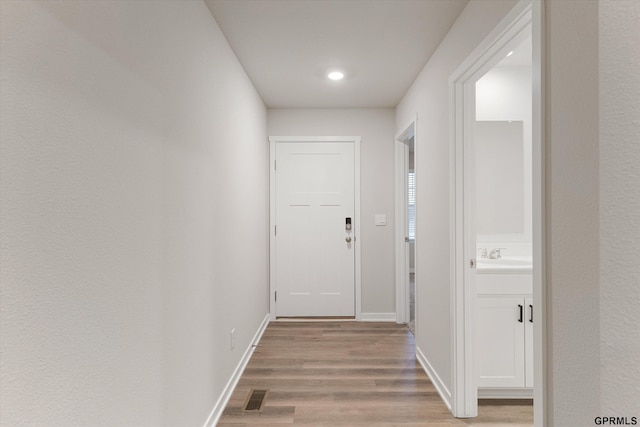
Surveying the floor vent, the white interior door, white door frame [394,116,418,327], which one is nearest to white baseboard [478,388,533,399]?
the floor vent

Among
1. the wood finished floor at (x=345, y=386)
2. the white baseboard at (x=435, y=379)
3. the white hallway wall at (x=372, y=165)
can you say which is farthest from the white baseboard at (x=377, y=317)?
the white baseboard at (x=435, y=379)

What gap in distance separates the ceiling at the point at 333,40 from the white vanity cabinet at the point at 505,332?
1716mm

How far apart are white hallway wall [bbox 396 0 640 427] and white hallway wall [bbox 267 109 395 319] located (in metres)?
2.82

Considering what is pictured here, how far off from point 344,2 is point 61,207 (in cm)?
181

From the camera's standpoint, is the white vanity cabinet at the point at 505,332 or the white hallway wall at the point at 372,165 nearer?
the white vanity cabinet at the point at 505,332

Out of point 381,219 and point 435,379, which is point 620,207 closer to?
point 435,379

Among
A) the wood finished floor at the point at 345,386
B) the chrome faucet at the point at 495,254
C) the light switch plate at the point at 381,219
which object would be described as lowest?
the wood finished floor at the point at 345,386

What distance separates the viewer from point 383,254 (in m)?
4.07

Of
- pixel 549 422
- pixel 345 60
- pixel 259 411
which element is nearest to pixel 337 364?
pixel 259 411

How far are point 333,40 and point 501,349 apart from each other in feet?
7.76

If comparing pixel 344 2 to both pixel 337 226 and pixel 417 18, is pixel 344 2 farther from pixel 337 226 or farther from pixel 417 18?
pixel 337 226

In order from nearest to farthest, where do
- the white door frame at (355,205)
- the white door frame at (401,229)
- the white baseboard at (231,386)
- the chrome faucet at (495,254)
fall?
the white baseboard at (231,386)
the chrome faucet at (495,254)
the white door frame at (401,229)
the white door frame at (355,205)

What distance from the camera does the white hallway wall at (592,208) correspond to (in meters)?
0.90

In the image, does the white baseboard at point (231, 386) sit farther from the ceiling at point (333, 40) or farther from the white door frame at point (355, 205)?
the ceiling at point (333, 40)
